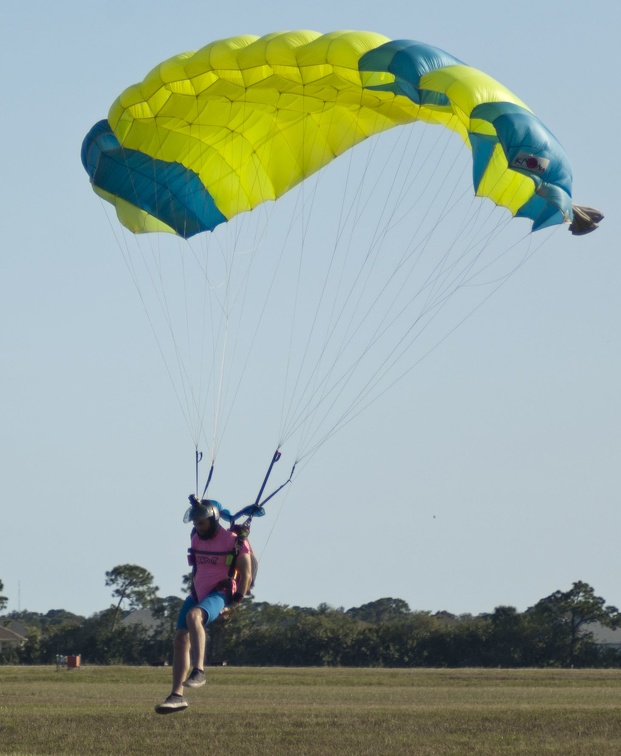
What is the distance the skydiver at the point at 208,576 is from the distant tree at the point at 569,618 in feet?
145

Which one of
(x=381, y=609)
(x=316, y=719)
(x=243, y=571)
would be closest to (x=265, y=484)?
(x=243, y=571)

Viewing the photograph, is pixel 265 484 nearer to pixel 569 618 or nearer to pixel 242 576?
pixel 242 576

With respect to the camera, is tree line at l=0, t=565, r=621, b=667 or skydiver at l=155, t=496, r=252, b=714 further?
tree line at l=0, t=565, r=621, b=667

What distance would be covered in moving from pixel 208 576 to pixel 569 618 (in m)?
49.7

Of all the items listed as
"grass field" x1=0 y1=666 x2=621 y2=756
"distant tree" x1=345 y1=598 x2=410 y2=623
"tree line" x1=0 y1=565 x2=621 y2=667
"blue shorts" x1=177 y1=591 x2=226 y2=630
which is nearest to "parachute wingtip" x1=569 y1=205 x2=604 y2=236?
"blue shorts" x1=177 y1=591 x2=226 y2=630

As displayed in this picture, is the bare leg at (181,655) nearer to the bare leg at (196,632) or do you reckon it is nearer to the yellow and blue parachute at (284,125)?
the bare leg at (196,632)

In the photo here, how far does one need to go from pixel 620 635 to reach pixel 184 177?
71.4 m

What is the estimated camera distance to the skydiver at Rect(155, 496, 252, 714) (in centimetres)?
1366

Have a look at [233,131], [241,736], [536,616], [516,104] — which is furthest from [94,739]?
[536,616]

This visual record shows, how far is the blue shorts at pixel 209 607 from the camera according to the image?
13.7m

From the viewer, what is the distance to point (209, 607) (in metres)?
13.7

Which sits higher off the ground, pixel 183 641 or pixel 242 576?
pixel 242 576

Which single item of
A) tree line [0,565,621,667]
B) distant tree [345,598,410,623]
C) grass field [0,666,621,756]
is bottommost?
grass field [0,666,621,756]

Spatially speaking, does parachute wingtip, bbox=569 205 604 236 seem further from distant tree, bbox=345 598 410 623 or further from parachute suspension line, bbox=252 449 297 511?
distant tree, bbox=345 598 410 623
